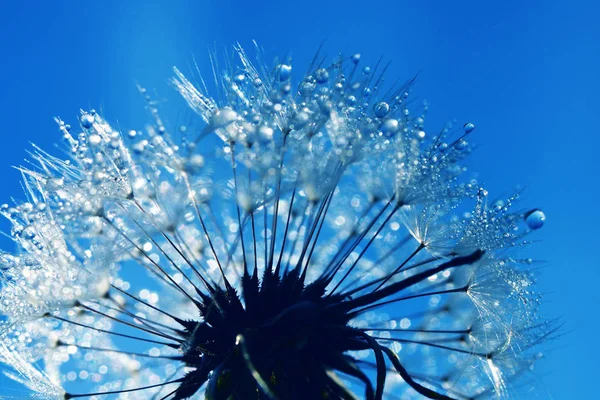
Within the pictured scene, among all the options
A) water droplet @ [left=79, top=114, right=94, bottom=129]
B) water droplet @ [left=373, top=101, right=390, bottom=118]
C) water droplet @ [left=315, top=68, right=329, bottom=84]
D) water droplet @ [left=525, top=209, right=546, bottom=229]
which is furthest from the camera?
water droplet @ [left=315, top=68, right=329, bottom=84]

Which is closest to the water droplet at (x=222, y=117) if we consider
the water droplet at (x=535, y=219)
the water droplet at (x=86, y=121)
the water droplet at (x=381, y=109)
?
the water droplet at (x=86, y=121)

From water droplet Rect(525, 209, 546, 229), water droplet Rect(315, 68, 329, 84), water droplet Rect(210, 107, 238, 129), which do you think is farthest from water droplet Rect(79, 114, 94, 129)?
water droplet Rect(525, 209, 546, 229)

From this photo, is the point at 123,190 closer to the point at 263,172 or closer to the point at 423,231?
the point at 263,172

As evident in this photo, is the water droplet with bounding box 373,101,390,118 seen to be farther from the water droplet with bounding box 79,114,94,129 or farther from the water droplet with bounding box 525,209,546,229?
the water droplet with bounding box 79,114,94,129

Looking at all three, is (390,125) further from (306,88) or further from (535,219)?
(535,219)

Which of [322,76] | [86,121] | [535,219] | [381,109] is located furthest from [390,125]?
[86,121]

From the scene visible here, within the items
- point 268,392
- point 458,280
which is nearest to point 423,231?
point 458,280
